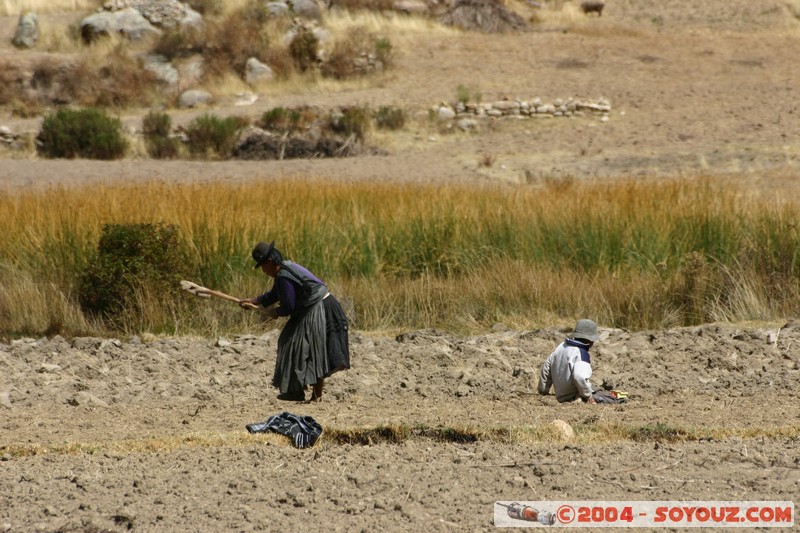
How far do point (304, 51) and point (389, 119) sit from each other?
15.9ft

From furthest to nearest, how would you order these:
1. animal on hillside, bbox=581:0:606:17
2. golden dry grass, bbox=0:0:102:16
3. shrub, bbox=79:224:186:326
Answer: animal on hillside, bbox=581:0:606:17 → golden dry grass, bbox=0:0:102:16 → shrub, bbox=79:224:186:326

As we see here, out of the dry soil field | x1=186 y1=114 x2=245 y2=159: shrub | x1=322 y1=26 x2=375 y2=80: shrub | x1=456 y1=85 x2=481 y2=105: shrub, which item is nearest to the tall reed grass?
the dry soil field

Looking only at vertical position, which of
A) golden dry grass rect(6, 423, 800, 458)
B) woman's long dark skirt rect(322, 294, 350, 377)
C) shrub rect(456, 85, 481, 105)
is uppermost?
woman's long dark skirt rect(322, 294, 350, 377)

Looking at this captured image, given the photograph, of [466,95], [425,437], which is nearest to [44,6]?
[466,95]

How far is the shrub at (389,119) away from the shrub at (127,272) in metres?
14.8

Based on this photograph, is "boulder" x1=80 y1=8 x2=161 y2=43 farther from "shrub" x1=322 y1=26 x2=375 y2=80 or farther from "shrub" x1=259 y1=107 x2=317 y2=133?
"shrub" x1=259 y1=107 x2=317 y2=133

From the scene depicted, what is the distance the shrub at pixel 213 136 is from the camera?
23375 millimetres

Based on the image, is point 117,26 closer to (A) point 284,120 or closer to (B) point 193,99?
(B) point 193,99

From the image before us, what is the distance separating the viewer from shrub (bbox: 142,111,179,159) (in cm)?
2339

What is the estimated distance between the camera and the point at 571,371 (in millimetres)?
7715

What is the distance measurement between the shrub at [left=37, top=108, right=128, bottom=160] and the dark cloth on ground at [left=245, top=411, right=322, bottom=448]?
56.8ft

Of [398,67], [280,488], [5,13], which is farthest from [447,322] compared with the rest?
[5,13]

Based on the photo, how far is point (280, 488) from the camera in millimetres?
5633

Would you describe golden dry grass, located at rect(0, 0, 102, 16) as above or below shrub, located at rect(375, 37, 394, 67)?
above
